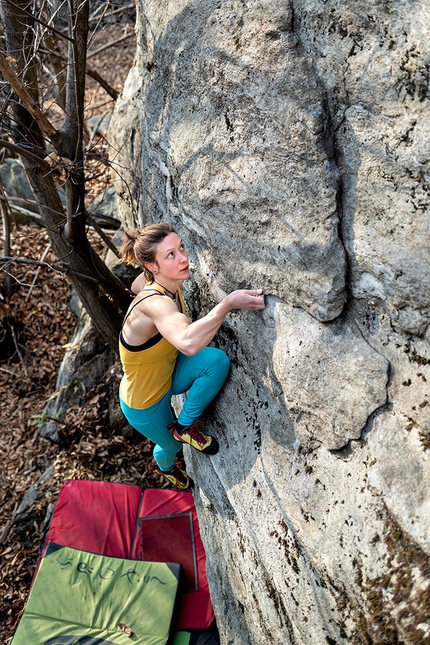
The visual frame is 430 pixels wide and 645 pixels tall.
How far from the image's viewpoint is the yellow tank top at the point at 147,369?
13.8ft

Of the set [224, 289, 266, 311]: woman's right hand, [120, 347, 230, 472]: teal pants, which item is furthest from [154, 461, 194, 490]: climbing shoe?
[224, 289, 266, 311]: woman's right hand

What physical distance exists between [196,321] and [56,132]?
2554 millimetres

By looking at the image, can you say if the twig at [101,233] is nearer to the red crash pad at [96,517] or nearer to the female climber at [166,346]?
the female climber at [166,346]

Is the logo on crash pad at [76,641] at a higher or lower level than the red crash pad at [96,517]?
lower

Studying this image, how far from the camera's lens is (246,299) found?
3.80 metres

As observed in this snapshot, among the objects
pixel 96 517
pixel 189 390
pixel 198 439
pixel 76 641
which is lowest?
pixel 76 641

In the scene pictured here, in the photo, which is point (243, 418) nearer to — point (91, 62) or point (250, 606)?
Result: point (250, 606)

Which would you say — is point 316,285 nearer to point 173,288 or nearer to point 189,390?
point 173,288

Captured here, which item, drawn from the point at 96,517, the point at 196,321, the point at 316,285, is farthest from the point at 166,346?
the point at 96,517

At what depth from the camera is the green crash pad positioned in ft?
16.3

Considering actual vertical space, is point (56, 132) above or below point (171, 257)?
above

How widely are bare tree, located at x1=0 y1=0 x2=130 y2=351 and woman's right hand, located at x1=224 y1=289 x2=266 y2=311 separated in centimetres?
202

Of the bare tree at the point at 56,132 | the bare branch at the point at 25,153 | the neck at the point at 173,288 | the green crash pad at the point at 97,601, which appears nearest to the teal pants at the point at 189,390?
the neck at the point at 173,288

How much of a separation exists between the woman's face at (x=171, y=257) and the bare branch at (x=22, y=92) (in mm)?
1736
